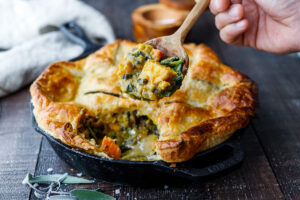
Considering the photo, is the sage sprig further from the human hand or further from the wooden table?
the human hand

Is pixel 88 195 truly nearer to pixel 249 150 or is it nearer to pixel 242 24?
pixel 249 150

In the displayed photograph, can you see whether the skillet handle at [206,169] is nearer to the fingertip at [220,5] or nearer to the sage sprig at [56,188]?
the sage sprig at [56,188]

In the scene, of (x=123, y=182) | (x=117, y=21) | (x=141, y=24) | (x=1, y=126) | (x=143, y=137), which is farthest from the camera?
(x=117, y=21)

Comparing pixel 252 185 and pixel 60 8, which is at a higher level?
pixel 60 8

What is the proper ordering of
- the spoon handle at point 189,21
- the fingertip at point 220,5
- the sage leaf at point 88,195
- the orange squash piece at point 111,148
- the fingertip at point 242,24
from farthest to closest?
the fingertip at point 242,24
the fingertip at point 220,5
the spoon handle at point 189,21
the orange squash piece at point 111,148
the sage leaf at point 88,195

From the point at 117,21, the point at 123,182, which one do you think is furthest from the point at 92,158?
the point at 117,21

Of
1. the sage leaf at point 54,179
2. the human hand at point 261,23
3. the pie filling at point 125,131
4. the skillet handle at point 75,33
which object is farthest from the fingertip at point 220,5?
the sage leaf at point 54,179

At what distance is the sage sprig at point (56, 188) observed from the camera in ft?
7.91

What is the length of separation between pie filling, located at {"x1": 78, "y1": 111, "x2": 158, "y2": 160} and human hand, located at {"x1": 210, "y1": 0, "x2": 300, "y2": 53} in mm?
1178

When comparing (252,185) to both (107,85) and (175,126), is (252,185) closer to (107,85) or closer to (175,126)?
(175,126)

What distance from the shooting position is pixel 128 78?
2590 mm

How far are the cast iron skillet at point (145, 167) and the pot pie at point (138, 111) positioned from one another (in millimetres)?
53

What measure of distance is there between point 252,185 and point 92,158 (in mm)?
1219

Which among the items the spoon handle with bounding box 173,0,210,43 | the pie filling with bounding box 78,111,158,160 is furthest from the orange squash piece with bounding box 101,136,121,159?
the spoon handle with bounding box 173,0,210,43
